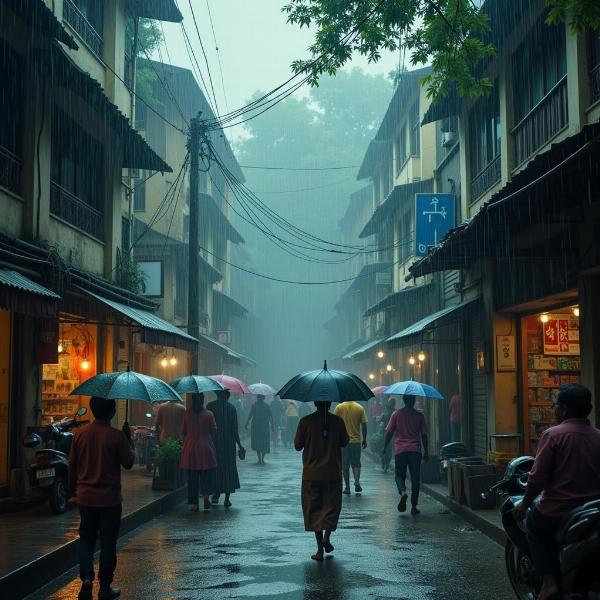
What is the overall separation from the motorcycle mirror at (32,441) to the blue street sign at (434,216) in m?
10.7

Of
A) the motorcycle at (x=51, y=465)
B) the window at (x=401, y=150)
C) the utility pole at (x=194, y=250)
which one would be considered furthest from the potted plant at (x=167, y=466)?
the window at (x=401, y=150)

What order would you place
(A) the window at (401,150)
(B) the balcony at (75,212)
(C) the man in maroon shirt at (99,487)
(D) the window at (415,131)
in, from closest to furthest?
(C) the man in maroon shirt at (99,487), (B) the balcony at (75,212), (D) the window at (415,131), (A) the window at (401,150)

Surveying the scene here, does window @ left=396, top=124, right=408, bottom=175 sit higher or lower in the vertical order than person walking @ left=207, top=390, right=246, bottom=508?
higher

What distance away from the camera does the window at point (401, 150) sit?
32.2 meters

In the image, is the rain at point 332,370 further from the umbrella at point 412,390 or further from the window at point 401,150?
the window at point 401,150

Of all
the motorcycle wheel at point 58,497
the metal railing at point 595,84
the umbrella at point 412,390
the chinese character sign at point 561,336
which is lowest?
the motorcycle wheel at point 58,497

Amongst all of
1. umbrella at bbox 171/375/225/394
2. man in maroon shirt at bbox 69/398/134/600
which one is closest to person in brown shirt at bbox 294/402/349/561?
man in maroon shirt at bbox 69/398/134/600

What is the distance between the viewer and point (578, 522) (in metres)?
5.60

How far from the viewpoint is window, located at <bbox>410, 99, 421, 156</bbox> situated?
2911cm

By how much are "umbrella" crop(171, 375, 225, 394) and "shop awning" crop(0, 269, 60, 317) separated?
3.74 meters

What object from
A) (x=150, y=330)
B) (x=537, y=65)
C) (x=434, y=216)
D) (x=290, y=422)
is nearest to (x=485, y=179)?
(x=434, y=216)

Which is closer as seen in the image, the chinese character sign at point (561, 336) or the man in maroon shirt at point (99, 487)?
the man in maroon shirt at point (99, 487)

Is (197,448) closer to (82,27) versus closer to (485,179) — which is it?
(485,179)

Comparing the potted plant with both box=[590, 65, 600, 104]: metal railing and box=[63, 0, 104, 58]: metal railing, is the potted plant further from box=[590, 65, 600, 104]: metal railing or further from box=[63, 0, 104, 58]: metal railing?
box=[590, 65, 600, 104]: metal railing
